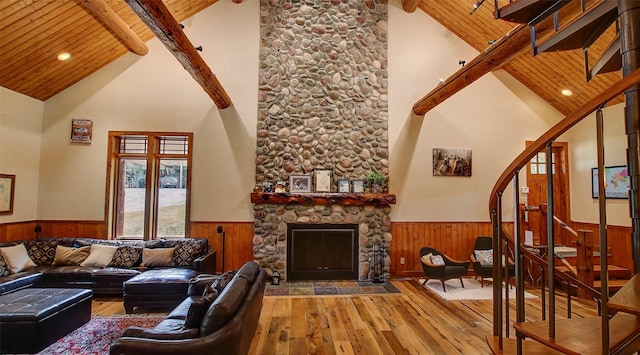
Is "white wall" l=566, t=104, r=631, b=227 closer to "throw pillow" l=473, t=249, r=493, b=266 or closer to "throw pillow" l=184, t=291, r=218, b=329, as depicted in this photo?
"throw pillow" l=473, t=249, r=493, b=266

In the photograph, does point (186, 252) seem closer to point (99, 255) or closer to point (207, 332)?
point (99, 255)

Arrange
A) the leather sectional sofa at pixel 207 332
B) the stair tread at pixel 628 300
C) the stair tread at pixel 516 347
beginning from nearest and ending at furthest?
1. the stair tread at pixel 628 300
2. the stair tread at pixel 516 347
3. the leather sectional sofa at pixel 207 332

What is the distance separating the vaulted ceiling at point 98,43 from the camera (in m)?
4.09

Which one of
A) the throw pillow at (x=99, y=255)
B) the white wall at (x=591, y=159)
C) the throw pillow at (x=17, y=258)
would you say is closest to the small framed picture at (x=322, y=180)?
the throw pillow at (x=99, y=255)

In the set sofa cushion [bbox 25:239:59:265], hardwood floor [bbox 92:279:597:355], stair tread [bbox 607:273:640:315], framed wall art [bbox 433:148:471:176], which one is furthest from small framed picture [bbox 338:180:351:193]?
sofa cushion [bbox 25:239:59:265]

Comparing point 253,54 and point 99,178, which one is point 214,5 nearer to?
point 253,54

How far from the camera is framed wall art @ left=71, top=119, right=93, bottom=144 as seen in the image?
5375 millimetres

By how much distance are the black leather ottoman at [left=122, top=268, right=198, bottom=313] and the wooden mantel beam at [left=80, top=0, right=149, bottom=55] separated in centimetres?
368

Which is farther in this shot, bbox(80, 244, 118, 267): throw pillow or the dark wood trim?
the dark wood trim

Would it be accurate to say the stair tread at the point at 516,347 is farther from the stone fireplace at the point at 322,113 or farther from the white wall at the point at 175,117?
the white wall at the point at 175,117

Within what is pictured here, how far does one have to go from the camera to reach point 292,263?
5.47 m

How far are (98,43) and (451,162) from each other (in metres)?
6.58

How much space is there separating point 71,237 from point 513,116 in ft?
28.4

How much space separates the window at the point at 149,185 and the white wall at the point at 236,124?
0.70ft
